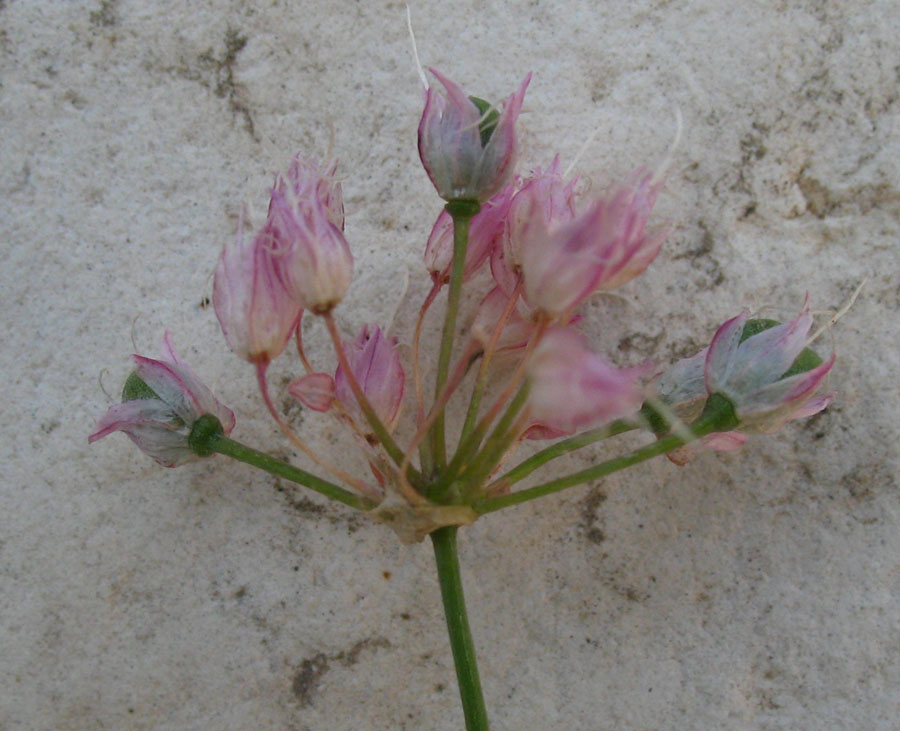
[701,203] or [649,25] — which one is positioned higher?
[649,25]

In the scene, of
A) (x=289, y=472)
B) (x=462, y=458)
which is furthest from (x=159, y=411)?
(x=462, y=458)

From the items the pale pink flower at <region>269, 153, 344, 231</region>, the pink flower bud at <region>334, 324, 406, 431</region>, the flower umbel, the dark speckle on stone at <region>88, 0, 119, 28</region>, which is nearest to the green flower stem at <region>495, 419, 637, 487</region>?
the flower umbel

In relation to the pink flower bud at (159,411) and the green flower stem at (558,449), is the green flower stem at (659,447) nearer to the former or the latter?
the green flower stem at (558,449)

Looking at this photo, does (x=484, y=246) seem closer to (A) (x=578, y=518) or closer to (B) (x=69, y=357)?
(A) (x=578, y=518)

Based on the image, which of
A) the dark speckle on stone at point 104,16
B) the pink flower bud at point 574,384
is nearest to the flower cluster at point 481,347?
the pink flower bud at point 574,384

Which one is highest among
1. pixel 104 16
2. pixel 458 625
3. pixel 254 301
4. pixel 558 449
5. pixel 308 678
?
pixel 104 16

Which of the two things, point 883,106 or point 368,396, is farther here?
point 883,106

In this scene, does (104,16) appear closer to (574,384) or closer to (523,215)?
(523,215)

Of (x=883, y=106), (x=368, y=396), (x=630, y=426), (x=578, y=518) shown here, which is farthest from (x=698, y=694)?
(x=883, y=106)
